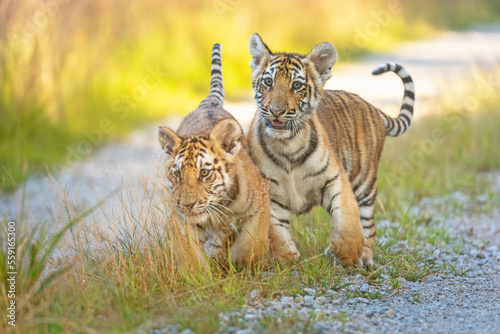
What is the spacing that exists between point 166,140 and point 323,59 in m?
1.34

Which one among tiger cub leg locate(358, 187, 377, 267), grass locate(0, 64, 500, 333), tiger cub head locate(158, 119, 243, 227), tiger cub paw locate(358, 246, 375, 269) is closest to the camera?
grass locate(0, 64, 500, 333)

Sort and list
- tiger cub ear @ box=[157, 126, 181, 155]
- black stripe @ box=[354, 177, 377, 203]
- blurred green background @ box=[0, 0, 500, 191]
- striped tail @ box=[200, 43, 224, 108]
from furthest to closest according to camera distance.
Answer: blurred green background @ box=[0, 0, 500, 191] → striped tail @ box=[200, 43, 224, 108] → black stripe @ box=[354, 177, 377, 203] → tiger cub ear @ box=[157, 126, 181, 155]

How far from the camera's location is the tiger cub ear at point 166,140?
4.40 m

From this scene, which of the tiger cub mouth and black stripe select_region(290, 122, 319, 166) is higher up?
the tiger cub mouth

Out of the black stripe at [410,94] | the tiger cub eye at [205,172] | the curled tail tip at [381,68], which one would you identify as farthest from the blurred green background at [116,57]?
the black stripe at [410,94]

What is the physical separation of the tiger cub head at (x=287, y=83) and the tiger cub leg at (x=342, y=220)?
487 mm

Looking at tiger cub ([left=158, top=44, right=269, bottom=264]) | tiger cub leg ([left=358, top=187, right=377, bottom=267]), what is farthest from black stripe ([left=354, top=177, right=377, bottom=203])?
tiger cub ([left=158, top=44, right=269, bottom=264])

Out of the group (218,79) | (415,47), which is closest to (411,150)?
(218,79)

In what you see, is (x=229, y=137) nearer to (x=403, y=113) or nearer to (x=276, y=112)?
(x=276, y=112)

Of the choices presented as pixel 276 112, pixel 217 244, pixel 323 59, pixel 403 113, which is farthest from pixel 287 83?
pixel 403 113

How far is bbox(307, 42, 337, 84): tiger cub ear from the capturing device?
499 cm

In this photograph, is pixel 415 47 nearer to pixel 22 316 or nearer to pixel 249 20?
pixel 249 20

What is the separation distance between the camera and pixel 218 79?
19.7 ft

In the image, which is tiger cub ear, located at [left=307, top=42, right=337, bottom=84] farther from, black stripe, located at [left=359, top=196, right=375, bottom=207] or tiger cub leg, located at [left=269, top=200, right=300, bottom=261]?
black stripe, located at [left=359, top=196, right=375, bottom=207]
